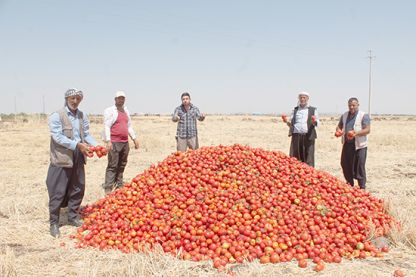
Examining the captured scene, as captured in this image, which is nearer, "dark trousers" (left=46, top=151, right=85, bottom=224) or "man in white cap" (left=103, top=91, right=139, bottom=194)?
"dark trousers" (left=46, top=151, right=85, bottom=224)

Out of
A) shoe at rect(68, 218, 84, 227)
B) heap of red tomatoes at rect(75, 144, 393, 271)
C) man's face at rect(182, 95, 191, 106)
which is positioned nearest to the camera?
heap of red tomatoes at rect(75, 144, 393, 271)

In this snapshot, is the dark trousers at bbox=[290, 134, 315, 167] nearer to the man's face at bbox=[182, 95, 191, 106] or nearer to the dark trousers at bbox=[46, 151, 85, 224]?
the man's face at bbox=[182, 95, 191, 106]

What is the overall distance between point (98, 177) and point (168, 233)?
6.34 metres

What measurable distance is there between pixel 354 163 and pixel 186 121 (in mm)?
3580

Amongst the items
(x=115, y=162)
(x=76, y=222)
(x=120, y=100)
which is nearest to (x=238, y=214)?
(x=76, y=222)

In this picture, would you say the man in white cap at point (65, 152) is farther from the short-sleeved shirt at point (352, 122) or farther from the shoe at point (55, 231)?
the short-sleeved shirt at point (352, 122)

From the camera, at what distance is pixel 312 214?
199 inches

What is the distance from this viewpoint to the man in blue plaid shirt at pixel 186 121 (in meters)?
8.27

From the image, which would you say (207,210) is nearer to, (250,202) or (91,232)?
(250,202)

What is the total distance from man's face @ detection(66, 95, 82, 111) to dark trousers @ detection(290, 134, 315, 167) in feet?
15.3

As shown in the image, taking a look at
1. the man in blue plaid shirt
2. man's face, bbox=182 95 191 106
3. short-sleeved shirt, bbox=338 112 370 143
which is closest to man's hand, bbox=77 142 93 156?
the man in blue plaid shirt

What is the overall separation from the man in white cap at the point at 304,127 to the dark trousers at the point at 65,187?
15.0 feet

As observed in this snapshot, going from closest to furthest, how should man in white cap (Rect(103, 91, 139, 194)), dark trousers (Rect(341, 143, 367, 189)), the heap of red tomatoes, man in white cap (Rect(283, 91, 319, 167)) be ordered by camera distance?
the heap of red tomatoes → dark trousers (Rect(341, 143, 367, 189)) → man in white cap (Rect(103, 91, 139, 194)) → man in white cap (Rect(283, 91, 319, 167))

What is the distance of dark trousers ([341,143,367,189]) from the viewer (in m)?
7.36
